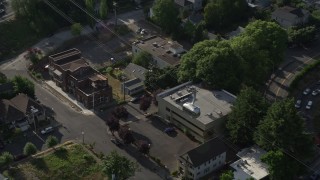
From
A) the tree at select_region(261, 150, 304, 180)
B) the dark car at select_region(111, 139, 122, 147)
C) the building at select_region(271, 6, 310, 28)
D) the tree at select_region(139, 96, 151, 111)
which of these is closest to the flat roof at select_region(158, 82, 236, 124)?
the tree at select_region(139, 96, 151, 111)

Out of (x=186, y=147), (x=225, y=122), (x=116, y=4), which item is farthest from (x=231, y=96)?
(x=116, y=4)

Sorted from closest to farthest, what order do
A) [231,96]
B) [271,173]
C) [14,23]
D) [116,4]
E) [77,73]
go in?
[271,173] < [231,96] < [77,73] < [14,23] < [116,4]

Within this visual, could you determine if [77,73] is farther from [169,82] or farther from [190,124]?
[190,124]

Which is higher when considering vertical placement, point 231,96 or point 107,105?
point 231,96

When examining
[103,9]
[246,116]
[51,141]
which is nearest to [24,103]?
[51,141]

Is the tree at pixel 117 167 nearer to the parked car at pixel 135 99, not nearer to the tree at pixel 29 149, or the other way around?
the tree at pixel 29 149

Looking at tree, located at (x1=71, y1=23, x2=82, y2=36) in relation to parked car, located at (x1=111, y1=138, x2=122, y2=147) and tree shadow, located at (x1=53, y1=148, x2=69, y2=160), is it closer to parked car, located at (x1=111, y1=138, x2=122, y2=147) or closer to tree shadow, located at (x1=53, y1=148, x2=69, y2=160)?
parked car, located at (x1=111, y1=138, x2=122, y2=147)

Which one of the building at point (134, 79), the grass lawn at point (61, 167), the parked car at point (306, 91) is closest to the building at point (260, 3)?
the parked car at point (306, 91)
